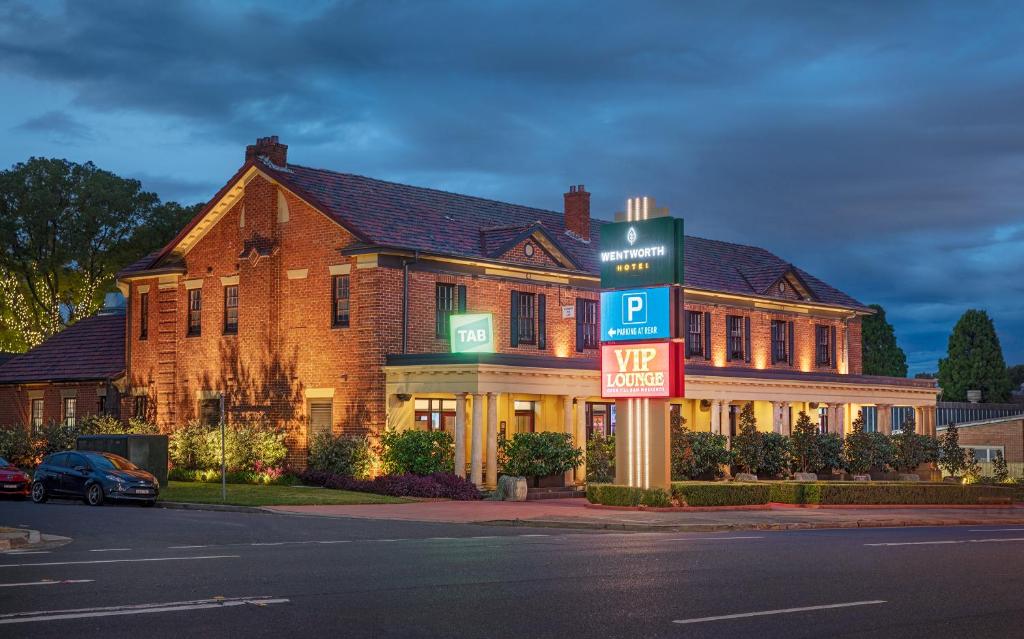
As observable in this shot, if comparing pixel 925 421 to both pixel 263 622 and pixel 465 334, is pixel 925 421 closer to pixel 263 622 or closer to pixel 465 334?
pixel 465 334

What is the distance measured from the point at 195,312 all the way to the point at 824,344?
2806 centimetres

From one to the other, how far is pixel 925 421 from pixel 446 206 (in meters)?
22.6

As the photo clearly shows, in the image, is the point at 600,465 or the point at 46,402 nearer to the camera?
the point at 600,465

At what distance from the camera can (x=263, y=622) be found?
1177 cm

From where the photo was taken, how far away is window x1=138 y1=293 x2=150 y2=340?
48.4m

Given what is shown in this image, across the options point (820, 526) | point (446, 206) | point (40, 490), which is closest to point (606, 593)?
point (820, 526)

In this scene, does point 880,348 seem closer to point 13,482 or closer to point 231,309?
point 231,309

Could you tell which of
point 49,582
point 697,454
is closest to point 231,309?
point 697,454

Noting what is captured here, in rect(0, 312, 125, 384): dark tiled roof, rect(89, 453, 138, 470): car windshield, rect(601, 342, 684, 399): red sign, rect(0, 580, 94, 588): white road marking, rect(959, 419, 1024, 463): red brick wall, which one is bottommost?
rect(0, 580, 94, 588): white road marking

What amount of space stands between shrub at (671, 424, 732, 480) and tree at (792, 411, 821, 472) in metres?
4.36

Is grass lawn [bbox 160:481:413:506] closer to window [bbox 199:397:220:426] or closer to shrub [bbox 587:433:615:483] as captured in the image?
window [bbox 199:397:220:426]

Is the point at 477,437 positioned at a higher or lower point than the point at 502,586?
higher

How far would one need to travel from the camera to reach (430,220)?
43.8 m

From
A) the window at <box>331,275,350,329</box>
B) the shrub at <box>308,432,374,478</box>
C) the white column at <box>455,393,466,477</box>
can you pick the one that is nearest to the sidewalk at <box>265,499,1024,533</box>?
the white column at <box>455,393,466,477</box>
